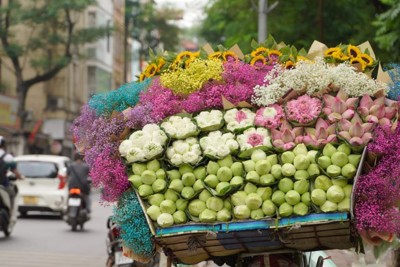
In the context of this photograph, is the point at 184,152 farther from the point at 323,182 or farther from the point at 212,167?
the point at 323,182

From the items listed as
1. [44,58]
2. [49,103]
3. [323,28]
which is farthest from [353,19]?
[49,103]

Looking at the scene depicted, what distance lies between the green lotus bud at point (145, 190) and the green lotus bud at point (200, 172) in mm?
312

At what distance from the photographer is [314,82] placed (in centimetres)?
626

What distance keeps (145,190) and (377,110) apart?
5.18 feet

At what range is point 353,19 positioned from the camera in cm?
2178

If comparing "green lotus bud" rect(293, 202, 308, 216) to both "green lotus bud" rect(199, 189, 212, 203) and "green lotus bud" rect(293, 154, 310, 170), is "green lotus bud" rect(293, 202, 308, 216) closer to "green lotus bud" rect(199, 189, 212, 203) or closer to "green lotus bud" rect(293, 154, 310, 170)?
"green lotus bud" rect(293, 154, 310, 170)

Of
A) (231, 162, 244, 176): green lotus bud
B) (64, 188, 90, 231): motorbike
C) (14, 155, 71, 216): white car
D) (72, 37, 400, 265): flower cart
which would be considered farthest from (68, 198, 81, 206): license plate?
(231, 162, 244, 176): green lotus bud

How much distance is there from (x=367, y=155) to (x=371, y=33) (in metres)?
14.7

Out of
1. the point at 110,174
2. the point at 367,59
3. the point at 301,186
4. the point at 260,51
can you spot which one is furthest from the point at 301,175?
the point at 110,174

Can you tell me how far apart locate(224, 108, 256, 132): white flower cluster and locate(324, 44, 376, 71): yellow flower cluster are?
0.71 meters

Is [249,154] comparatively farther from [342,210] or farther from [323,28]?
[323,28]

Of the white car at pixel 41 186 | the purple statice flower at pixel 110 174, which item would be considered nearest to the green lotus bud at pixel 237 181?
the purple statice flower at pixel 110 174

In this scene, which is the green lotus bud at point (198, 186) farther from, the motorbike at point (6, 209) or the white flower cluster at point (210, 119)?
the motorbike at point (6, 209)

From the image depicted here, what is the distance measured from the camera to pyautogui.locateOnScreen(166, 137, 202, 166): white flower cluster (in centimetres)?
623
